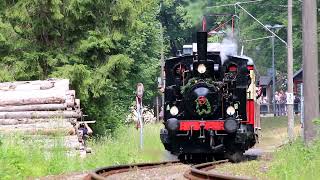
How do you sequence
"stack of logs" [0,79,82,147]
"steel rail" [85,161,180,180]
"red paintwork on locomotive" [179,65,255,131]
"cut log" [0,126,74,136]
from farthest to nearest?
"red paintwork on locomotive" [179,65,255,131], "stack of logs" [0,79,82,147], "cut log" [0,126,74,136], "steel rail" [85,161,180,180]

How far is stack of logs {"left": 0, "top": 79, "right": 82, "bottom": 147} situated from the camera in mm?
18641

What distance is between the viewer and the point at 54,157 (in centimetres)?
1694

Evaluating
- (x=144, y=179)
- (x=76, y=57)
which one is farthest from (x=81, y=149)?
(x=76, y=57)

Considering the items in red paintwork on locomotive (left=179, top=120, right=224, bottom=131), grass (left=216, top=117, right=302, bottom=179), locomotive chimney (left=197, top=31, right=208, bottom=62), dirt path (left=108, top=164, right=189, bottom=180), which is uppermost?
locomotive chimney (left=197, top=31, right=208, bottom=62)

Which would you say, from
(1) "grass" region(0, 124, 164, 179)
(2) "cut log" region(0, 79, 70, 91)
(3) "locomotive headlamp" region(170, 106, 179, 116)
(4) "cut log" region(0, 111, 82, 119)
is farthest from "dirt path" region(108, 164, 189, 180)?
(2) "cut log" region(0, 79, 70, 91)

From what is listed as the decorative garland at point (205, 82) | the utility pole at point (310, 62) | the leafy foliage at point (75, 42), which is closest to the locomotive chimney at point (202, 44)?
Answer: the decorative garland at point (205, 82)

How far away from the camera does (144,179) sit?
→ 13.8 metres

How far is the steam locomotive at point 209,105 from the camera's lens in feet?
62.4

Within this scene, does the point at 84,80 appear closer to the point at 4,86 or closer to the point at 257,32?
the point at 4,86

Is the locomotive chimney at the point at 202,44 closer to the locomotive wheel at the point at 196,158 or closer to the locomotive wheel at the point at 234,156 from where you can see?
the locomotive wheel at the point at 234,156

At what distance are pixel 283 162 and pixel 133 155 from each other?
281 inches

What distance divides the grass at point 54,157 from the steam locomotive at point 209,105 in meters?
1.69

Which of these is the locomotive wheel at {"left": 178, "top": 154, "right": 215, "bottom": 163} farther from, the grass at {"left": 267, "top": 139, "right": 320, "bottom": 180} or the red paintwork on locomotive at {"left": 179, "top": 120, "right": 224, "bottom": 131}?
the grass at {"left": 267, "top": 139, "right": 320, "bottom": 180}

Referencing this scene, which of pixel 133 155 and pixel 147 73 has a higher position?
pixel 147 73
